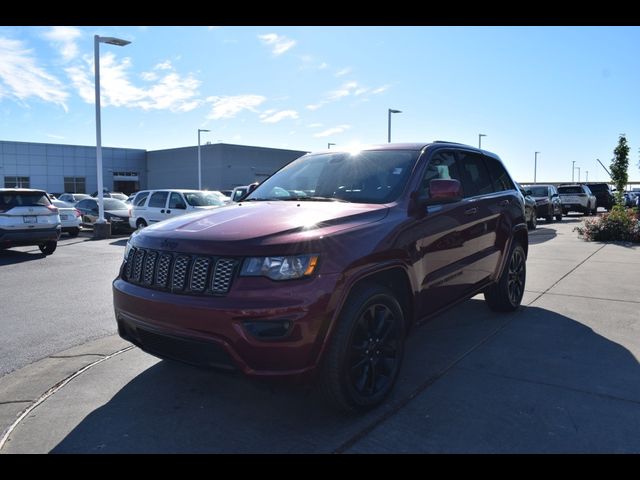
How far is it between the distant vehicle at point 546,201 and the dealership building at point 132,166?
36.8 meters

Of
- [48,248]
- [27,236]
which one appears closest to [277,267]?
[27,236]

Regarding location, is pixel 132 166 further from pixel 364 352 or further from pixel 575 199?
pixel 364 352

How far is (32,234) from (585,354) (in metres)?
11.3

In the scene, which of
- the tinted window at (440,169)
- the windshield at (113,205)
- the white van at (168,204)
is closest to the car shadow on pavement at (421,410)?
the tinted window at (440,169)

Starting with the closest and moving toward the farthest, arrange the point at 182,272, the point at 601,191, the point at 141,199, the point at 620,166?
the point at 182,272
the point at 620,166
the point at 141,199
the point at 601,191

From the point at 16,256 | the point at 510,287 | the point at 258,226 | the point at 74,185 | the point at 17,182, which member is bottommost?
the point at 16,256

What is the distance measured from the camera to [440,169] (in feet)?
14.5

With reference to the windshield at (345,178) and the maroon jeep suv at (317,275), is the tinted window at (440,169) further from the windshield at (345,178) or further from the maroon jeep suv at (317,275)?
the windshield at (345,178)

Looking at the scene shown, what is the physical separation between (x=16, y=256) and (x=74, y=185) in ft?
169

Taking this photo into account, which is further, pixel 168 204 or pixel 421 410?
pixel 168 204

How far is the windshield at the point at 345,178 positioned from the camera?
155 inches

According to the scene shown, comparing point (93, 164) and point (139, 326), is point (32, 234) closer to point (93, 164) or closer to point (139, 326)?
point (139, 326)

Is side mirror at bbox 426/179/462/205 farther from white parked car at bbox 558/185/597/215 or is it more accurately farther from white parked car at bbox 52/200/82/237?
white parked car at bbox 558/185/597/215

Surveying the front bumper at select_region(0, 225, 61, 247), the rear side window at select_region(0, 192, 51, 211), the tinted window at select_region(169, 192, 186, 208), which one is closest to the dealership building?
the tinted window at select_region(169, 192, 186, 208)
